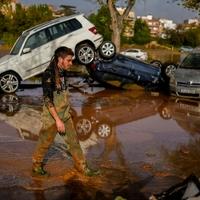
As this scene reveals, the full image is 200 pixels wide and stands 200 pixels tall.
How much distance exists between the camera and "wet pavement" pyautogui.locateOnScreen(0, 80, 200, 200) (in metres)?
6.75

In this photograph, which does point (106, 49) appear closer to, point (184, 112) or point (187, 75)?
point (187, 75)

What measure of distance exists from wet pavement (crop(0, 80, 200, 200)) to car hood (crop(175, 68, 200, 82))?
0.97 meters

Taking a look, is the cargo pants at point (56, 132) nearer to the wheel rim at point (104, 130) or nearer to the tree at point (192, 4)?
the wheel rim at point (104, 130)

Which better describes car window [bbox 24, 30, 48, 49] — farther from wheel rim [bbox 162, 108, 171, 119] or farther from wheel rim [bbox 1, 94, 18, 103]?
wheel rim [bbox 162, 108, 171, 119]

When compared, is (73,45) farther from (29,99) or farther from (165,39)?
(165,39)

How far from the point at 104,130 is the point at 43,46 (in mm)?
6719

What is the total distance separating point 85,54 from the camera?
1736 cm

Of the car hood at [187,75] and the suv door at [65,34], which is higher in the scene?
the suv door at [65,34]

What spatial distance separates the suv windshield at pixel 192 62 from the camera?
17841mm

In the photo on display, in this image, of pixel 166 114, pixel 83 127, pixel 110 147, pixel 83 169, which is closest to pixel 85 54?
pixel 166 114

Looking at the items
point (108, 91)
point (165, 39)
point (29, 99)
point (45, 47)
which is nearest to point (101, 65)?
point (108, 91)

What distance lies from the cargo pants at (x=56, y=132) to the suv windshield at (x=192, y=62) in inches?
441

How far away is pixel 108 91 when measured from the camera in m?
18.5

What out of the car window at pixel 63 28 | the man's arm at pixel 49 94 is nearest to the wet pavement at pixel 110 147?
the man's arm at pixel 49 94
